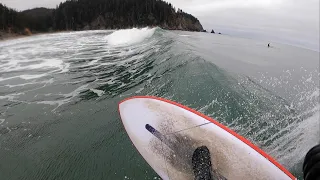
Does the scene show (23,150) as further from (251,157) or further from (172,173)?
(251,157)

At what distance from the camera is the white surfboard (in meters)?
5.07

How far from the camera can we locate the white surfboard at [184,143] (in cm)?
507

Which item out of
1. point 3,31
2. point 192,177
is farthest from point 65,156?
point 3,31

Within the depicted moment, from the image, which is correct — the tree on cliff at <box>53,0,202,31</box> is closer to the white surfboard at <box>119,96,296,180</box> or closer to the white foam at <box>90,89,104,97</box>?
the white foam at <box>90,89,104,97</box>

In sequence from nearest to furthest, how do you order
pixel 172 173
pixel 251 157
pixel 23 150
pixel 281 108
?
1. pixel 251 157
2. pixel 172 173
3. pixel 23 150
4. pixel 281 108

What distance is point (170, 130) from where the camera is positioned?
5.88 meters

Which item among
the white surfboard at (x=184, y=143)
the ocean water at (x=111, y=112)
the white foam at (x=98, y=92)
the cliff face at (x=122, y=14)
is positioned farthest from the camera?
the cliff face at (x=122, y=14)

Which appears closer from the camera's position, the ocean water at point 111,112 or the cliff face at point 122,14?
the ocean water at point 111,112

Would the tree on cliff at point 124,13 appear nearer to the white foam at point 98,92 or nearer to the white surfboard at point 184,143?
the white foam at point 98,92

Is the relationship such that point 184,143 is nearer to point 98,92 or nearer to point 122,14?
point 98,92

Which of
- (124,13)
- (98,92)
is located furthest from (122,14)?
(98,92)

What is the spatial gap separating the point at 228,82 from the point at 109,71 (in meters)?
7.43

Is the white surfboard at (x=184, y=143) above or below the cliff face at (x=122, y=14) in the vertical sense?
below

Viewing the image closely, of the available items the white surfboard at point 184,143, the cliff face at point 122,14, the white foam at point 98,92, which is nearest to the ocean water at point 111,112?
the white foam at point 98,92
